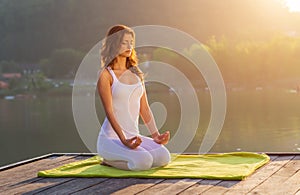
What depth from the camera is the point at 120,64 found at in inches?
129

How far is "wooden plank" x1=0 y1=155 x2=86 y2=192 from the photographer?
3.01 m

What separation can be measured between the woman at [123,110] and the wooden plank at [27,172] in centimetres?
41

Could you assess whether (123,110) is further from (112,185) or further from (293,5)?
(293,5)

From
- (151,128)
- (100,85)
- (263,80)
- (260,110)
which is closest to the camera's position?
(100,85)

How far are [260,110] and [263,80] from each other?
48.8 ft

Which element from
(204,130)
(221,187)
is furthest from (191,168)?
(204,130)

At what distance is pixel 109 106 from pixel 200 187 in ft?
2.38

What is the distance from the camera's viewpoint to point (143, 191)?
268 cm

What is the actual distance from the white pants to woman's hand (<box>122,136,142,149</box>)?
30 mm

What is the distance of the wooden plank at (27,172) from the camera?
3.01m

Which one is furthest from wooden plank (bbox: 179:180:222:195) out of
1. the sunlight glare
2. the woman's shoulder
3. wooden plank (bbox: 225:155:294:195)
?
the sunlight glare

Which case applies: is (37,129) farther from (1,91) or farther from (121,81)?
(1,91)

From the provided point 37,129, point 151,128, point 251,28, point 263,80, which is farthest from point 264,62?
point 151,128

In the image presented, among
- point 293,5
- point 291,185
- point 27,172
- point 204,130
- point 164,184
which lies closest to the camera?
point 291,185
